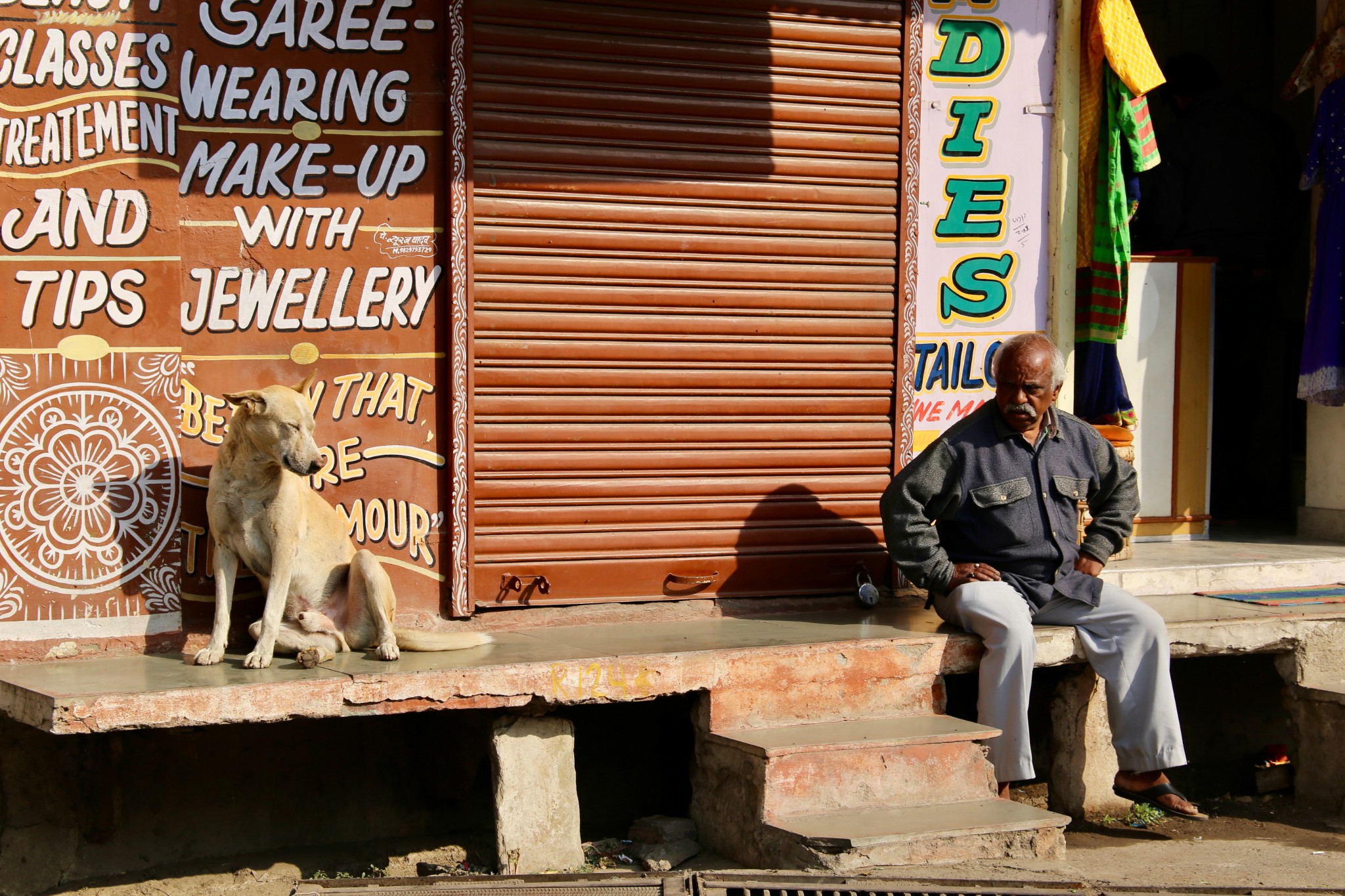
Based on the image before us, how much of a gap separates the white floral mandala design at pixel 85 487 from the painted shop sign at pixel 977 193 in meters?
3.57

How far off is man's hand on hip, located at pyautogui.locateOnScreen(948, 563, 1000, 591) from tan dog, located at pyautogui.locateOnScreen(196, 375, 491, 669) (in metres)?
1.99

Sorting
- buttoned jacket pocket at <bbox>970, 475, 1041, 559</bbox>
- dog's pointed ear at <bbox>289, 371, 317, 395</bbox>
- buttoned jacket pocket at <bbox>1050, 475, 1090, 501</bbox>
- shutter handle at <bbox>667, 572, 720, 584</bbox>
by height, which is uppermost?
dog's pointed ear at <bbox>289, 371, 317, 395</bbox>

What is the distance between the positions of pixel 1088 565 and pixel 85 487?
4131mm

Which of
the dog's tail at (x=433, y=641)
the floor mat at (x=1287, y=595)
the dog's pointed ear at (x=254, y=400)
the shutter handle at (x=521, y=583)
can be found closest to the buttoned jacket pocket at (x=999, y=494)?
→ the floor mat at (x=1287, y=595)

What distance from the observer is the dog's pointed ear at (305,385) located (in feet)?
16.5

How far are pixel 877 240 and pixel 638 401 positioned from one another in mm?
1437

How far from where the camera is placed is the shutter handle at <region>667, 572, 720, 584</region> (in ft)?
20.6

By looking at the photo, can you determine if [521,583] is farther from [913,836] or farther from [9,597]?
[913,836]

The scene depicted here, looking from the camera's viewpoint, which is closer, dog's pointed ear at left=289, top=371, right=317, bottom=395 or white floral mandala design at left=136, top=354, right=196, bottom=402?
dog's pointed ear at left=289, top=371, right=317, bottom=395

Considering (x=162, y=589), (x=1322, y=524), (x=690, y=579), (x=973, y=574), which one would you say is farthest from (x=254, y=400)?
(x=1322, y=524)

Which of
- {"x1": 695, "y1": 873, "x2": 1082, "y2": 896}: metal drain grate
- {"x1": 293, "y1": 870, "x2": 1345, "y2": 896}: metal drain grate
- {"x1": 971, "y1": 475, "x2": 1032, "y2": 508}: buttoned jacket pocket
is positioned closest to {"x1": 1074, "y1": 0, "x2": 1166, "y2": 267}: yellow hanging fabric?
{"x1": 971, "y1": 475, "x2": 1032, "y2": 508}: buttoned jacket pocket

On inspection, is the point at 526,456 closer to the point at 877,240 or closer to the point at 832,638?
the point at 832,638

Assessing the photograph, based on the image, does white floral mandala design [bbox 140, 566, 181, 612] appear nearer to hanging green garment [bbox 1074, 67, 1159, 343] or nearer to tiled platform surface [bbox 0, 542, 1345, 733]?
tiled platform surface [bbox 0, 542, 1345, 733]

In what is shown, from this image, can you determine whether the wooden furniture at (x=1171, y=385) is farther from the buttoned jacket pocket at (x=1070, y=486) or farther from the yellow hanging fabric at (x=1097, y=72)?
the buttoned jacket pocket at (x=1070, y=486)
